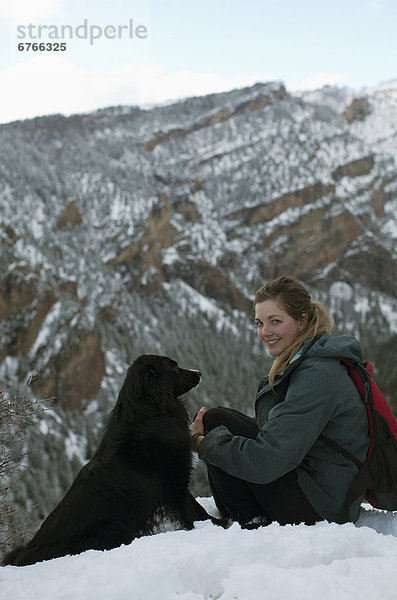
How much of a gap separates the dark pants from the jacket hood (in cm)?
70

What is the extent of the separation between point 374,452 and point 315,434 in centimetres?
38

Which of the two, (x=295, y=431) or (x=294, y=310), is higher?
(x=294, y=310)

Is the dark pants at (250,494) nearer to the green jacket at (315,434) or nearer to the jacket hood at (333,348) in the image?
the green jacket at (315,434)

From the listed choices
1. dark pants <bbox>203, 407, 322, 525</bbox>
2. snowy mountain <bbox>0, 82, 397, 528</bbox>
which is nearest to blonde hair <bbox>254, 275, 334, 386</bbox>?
dark pants <bbox>203, 407, 322, 525</bbox>

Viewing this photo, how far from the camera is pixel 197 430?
3119mm

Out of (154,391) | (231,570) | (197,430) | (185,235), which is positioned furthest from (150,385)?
(185,235)

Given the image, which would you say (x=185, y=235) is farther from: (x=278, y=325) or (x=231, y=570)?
(x=231, y=570)

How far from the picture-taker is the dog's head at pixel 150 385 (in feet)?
9.78

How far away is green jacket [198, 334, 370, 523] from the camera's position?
8.17 ft

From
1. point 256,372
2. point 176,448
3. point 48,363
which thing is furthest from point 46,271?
point 176,448

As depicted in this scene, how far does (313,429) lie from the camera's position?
2.49 metres

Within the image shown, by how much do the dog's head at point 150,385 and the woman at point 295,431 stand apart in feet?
1.01

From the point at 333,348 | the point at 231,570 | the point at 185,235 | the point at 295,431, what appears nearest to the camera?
the point at 231,570

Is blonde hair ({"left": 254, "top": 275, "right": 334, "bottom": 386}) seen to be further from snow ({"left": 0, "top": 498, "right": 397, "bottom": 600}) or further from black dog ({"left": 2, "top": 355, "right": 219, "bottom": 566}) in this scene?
snow ({"left": 0, "top": 498, "right": 397, "bottom": 600})
